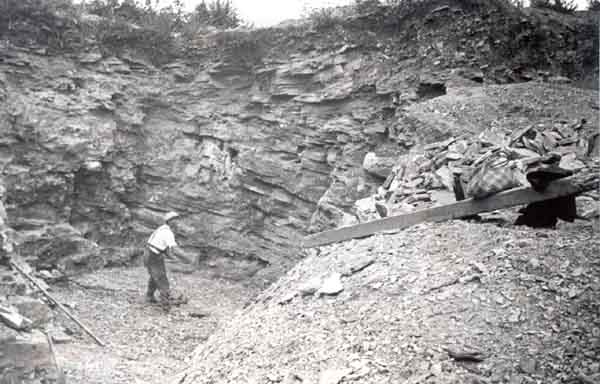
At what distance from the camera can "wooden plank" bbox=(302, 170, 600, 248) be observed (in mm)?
3678

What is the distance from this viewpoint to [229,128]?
1062 cm

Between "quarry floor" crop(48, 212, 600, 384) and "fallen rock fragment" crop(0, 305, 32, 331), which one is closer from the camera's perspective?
"quarry floor" crop(48, 212, 600, 384)

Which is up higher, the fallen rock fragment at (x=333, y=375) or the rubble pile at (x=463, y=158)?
the rubble pile at (x=463, y=158)

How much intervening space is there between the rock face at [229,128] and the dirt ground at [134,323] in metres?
0.73

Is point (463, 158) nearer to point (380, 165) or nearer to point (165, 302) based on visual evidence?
point (380, 165)

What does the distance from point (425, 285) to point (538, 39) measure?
262 inches

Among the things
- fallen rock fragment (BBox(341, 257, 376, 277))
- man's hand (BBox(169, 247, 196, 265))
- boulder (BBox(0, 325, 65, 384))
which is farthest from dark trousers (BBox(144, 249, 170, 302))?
fallen rock fragment (BBox(341, 257, 376, 277))

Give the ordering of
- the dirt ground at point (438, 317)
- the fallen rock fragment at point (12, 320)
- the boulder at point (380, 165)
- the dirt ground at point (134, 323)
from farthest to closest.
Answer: the boulder at point (380, 165) → the dirt ground at point (134, 323) → the fallen rock fragment at point (12, 320) → the dirt ground at point (438, 317)

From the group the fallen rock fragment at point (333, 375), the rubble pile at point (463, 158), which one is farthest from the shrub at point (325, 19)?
the fallen rock fragment at point (333, 375)

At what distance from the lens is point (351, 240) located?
4.80m

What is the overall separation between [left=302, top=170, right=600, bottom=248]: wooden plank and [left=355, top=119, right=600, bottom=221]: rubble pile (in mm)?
304

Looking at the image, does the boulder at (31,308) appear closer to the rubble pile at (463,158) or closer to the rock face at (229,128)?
the rock face at (229,128)

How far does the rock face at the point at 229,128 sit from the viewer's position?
8734 mm

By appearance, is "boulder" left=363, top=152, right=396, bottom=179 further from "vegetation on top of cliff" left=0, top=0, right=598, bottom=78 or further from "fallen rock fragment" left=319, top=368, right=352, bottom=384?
"fallen rock fragment" left=319, top=368, right=352, bottom=384
